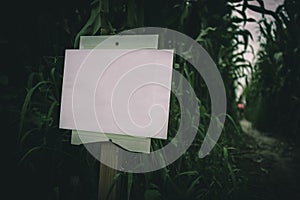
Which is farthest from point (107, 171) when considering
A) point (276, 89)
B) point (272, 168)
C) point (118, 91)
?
point (276, 89)

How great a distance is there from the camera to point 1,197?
78 centimetres

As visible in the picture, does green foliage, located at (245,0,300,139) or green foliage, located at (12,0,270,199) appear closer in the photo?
green foliage, located at (12,0,270,199)

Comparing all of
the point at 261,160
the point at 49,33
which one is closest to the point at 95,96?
the point at 49,33

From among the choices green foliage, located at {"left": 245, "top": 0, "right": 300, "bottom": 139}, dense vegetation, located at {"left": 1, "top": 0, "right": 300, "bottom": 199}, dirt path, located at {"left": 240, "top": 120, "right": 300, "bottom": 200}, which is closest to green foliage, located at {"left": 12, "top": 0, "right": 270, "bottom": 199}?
dense vegetation, located at {"left": 1, "top": 0, "right": 300, "bottom": 199}

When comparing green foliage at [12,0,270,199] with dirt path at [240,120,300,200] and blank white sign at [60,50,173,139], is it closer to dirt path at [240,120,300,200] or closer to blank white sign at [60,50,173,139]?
blank white sign at [60,50,173,139]

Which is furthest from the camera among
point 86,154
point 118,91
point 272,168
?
point 272,168

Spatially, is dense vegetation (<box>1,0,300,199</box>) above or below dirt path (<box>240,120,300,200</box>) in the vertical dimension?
above

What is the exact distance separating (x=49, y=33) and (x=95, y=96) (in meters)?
0.30

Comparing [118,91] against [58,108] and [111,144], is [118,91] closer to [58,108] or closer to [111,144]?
[111,144]

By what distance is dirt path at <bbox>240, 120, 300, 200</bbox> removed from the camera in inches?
42.9

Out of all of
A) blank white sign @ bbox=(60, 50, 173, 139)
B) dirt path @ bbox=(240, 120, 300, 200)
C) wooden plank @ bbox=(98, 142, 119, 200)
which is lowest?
dirt path @ bbox=(240, 120, 300, 200)

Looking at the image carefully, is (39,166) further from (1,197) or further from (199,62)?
(199,62)

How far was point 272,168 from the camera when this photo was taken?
4.67 feet

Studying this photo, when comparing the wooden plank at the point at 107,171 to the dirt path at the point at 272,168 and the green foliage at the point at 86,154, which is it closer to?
the green foliage at the point at 86,154
